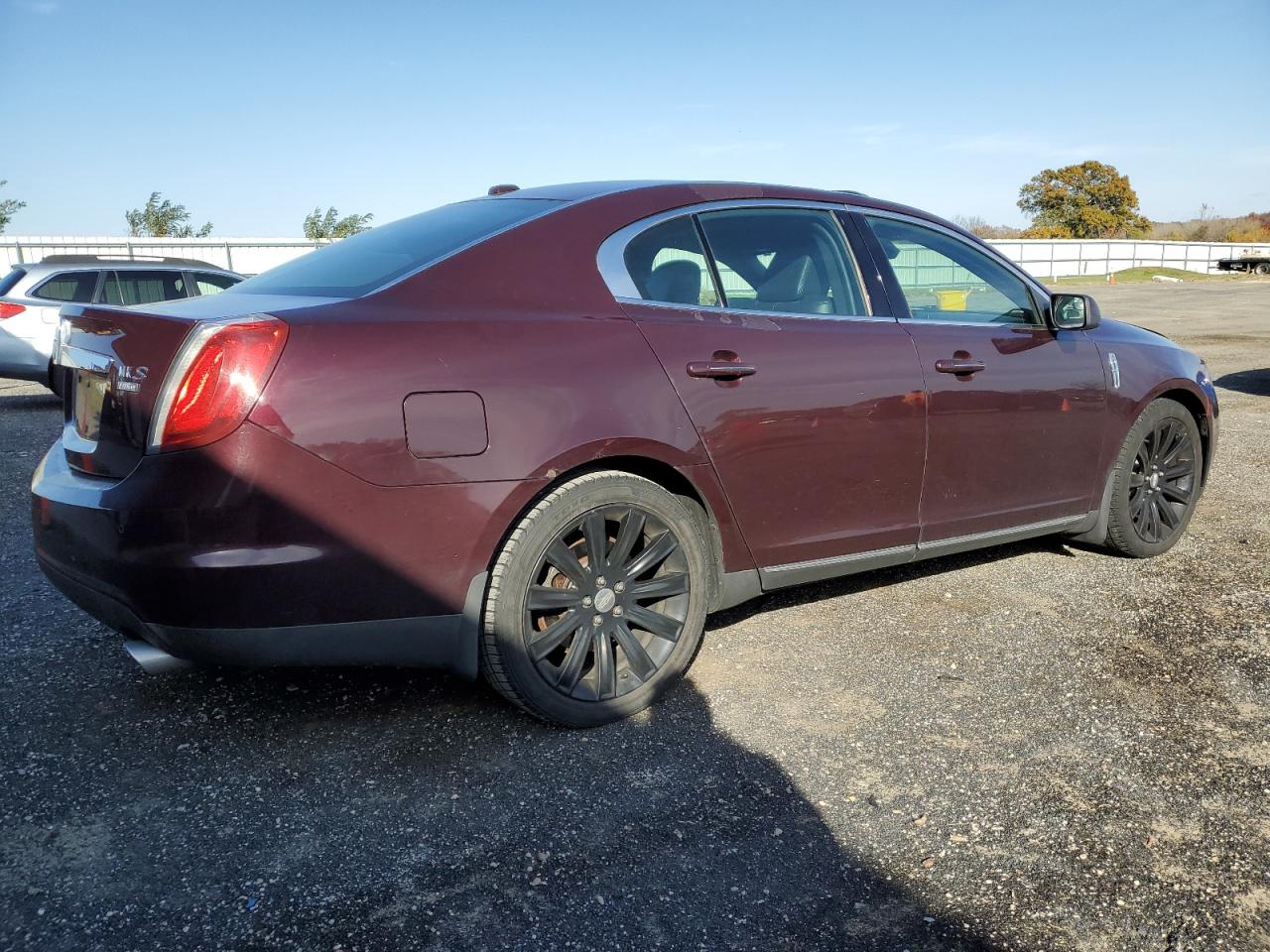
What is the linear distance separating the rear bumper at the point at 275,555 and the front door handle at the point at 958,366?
1.77 metres

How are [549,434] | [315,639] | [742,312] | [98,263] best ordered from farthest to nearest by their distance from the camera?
[98,263] → [742,312] → [549,434] → [315,639]

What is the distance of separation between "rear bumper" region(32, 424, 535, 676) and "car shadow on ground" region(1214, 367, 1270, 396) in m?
10.2

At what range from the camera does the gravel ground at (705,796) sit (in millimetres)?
2223

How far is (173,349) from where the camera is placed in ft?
8.54

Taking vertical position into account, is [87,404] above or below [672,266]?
below

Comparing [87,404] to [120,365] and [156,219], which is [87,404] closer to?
[120,365]

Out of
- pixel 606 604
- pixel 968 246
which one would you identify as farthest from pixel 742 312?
pixel 968 246

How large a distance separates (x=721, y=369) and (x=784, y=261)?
63 cm

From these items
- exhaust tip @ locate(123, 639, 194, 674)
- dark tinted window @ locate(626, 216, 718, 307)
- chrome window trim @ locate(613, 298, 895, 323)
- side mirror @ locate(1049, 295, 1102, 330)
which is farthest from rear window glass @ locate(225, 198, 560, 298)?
side mirror @ locate(1049, 295, 1102, 330)

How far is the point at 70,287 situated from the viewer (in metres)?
11.0

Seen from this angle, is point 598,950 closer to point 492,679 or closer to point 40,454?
point 492,679

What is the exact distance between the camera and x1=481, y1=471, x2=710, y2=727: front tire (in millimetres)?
2908

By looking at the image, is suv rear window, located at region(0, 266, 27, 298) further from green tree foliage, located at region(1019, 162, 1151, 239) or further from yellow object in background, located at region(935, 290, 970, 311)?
green tree foliage, located at region(1019, 162, 1151, 239)

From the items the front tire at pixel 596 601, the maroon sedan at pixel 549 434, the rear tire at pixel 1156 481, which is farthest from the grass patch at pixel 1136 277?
the front tire at pixel 596 601
